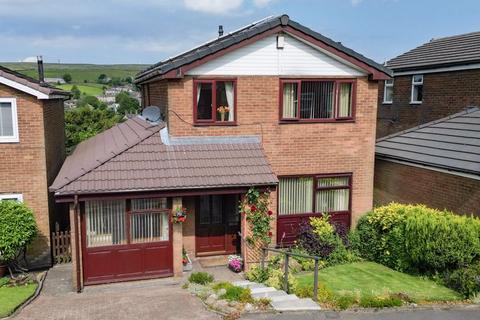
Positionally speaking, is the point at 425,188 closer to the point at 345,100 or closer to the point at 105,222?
the point at 345,100

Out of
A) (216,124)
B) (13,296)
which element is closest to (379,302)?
(216,124)

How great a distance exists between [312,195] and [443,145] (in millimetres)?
4544

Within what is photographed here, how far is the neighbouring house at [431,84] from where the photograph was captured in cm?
1784

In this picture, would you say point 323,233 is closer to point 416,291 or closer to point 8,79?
point 416,291

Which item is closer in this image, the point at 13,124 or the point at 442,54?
the point at 13,124

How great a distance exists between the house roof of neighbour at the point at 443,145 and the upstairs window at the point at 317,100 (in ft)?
9.18

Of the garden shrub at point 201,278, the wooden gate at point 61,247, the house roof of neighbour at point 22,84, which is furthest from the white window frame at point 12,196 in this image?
the garden shrub at point 201,278

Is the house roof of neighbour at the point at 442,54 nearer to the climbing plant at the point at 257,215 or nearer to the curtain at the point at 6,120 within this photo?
the climbing plant at the point at 257,215

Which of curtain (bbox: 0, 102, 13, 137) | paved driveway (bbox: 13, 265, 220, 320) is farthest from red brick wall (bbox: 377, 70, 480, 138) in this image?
curtain (bbox: 0, 102, 13, 137)

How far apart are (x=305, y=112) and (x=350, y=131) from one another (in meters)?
1.61

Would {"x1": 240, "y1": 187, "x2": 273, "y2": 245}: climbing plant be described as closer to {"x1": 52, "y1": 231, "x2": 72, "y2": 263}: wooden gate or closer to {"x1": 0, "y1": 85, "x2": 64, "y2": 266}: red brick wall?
{"x1": 52, "y1": 231, "x2": 72, "y2": 263}: wooden gate

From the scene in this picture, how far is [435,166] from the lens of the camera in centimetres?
1374

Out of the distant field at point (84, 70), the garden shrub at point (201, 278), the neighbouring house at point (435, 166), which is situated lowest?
the garden shrub at point (201, 278)

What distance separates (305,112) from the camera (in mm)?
14016
